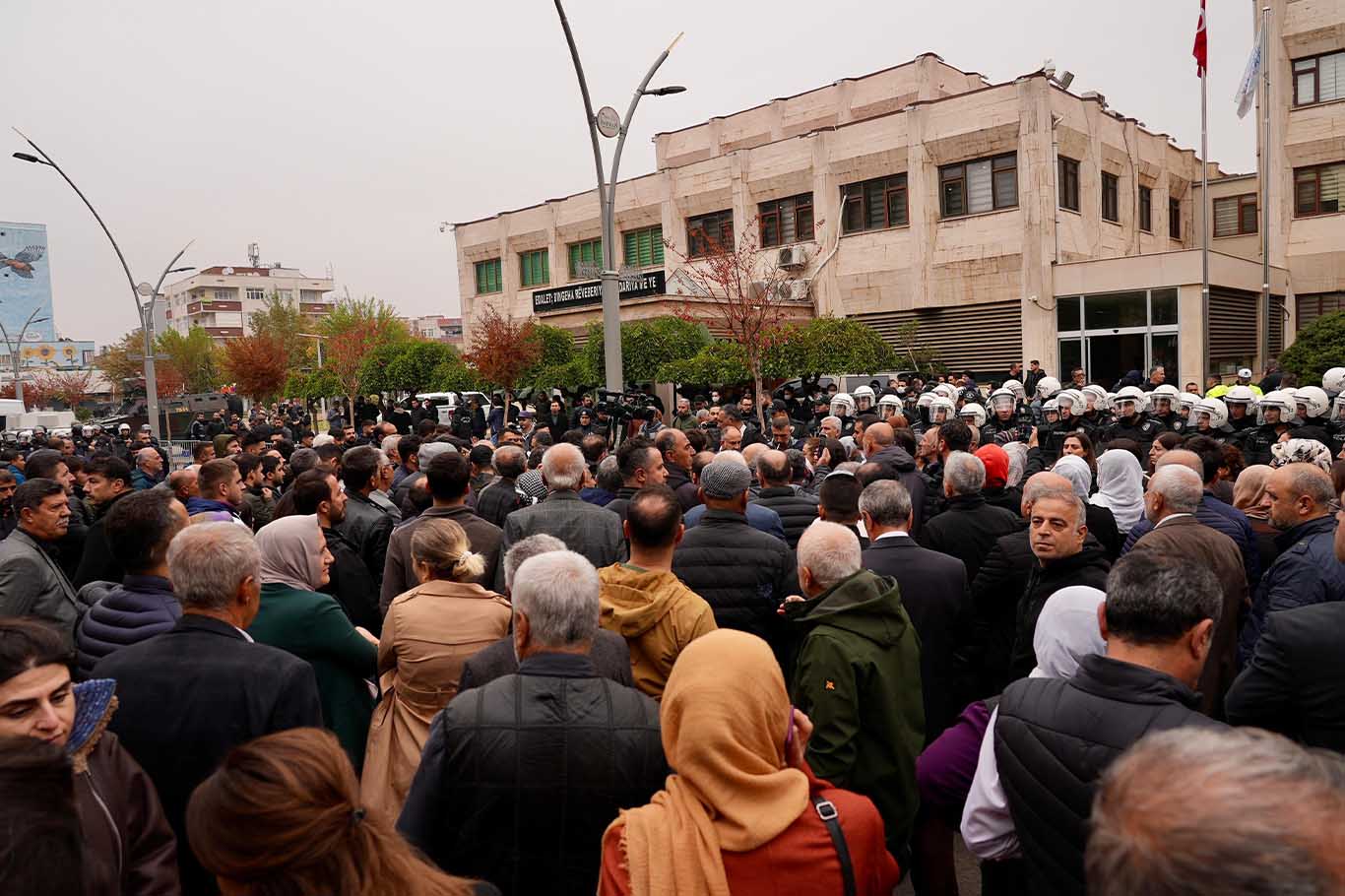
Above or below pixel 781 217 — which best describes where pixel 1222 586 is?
below

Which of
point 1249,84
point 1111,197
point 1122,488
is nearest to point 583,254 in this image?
point 1111,197

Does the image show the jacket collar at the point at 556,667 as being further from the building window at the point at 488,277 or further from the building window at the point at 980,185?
the building window at the point at 488,277

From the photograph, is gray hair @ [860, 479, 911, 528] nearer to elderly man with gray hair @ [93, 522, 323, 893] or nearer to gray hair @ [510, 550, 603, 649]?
gray hair @ [510, 550, 603, 649]

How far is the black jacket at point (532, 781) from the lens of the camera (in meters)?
2.52

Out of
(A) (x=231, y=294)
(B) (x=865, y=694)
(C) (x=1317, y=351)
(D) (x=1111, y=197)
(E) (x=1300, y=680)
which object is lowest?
(B) (x=865, y=694)

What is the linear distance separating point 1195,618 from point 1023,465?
19.0ft

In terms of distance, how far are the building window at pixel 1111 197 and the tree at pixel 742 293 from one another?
1154 centimetres

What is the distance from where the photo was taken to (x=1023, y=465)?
7.91 meters

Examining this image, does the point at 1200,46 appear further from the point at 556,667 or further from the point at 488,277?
the point at 488,277

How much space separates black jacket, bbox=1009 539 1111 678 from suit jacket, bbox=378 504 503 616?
273 centimetres

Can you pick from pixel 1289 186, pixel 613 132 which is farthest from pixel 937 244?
pixel 613 132

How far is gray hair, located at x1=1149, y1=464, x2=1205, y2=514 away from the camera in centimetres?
466

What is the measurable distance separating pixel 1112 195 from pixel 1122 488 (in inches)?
1217

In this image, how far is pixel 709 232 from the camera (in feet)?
127
